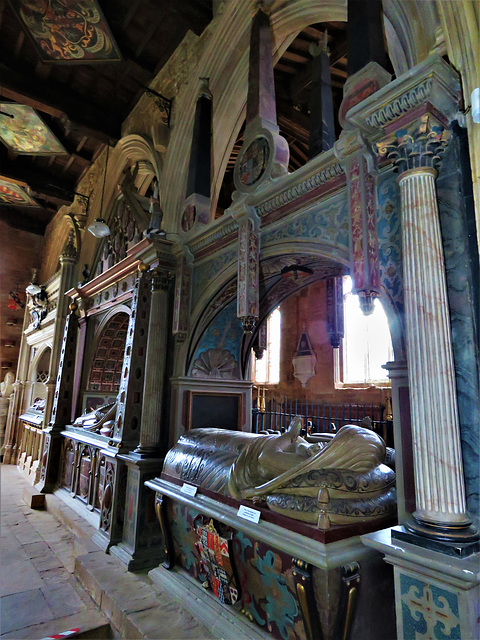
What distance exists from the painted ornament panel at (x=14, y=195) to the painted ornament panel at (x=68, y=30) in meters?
3.96

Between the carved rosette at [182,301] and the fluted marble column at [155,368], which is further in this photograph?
the carved rosette at [182,301]

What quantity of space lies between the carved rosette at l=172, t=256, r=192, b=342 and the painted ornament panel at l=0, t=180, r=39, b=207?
6054 millimetres

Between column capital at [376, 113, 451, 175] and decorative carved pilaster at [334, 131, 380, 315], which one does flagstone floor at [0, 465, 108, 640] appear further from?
column capital at [376, 113, 451, 175]

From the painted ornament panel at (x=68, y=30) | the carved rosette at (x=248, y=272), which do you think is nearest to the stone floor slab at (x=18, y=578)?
the carved rosette at (x=248, y=272)

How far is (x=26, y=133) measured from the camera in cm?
682

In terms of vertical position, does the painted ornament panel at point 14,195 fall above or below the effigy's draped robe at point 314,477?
above

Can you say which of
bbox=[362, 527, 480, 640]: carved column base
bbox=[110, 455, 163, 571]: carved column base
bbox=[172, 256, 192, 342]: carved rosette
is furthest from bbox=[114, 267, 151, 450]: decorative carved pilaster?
bbox=[362, 527, 480, 640]: carved column base

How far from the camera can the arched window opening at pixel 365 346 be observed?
324 inches

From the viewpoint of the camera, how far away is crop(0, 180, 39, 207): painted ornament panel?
8.35m

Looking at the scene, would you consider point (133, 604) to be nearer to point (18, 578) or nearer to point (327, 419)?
point (18, 578)

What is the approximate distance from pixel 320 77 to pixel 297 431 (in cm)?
325

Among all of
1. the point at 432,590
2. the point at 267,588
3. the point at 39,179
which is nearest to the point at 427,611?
the point at 432,590

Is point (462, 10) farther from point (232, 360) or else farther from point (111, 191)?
point (111, 191)

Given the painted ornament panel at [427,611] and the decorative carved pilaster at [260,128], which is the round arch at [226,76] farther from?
the painted ornament panel at [427,611]
